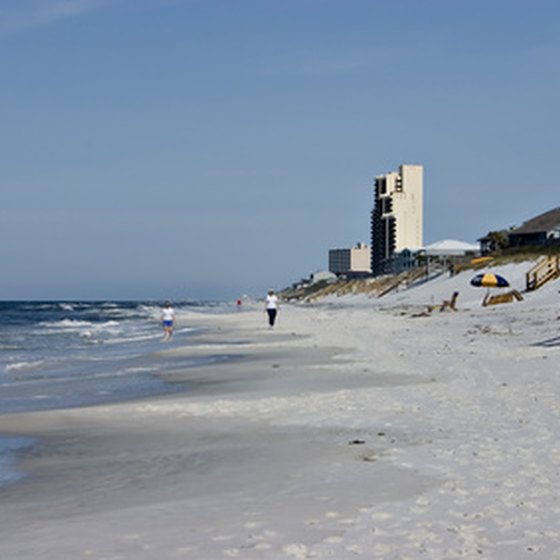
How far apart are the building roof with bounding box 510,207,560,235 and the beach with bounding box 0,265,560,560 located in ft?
230

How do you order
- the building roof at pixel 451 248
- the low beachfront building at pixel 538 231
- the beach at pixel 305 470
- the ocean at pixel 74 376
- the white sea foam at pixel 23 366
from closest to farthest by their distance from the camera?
the beach at pixel 305 470 < the ocean at pixel 74 376 < the white sea foam at pixel 23 366 < the low beachfront building at pixel 538 231 < the building roof at pixel 451 248

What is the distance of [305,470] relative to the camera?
788 cm

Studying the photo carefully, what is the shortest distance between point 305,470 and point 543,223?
82665 mm

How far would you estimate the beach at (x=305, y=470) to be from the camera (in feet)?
18.3

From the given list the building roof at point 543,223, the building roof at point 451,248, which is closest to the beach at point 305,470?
the building roof at point 543,223

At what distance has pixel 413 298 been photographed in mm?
66812

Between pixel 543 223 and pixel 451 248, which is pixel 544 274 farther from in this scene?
pixel 451 248

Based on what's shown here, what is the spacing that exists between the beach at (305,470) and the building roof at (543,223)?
230ft

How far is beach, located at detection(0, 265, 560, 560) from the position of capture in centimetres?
557

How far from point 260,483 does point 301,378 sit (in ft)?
31.0

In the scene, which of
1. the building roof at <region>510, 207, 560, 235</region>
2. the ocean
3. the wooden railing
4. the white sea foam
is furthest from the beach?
the building roof at <region>510, 207, 560, 235</region>

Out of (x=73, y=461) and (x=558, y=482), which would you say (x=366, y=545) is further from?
(x=73, y=461)

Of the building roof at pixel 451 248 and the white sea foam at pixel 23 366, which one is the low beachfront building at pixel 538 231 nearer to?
the building roof at pixel 451 248

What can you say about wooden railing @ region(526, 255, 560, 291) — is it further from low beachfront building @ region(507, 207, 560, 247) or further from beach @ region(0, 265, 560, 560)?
low beachfront building @ region(507, 207, 560, 247)
